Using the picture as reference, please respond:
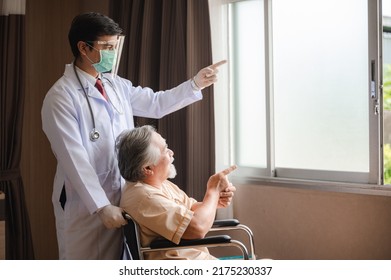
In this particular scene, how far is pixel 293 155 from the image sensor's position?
350 cm

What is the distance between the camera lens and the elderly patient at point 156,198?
2.30 metres

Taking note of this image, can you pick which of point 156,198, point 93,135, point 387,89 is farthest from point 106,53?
point 387,89

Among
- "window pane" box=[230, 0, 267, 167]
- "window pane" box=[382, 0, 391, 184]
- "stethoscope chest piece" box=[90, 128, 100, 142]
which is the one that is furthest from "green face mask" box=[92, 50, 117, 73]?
"window pane" box=[382, 0, 391, 184]

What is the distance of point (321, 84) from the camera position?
3.32m

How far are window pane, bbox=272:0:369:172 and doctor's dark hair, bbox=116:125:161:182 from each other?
123 centimetres

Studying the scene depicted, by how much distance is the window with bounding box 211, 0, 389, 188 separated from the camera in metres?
3.10

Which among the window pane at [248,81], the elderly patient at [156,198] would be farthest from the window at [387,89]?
the elderly patient at [156,198]

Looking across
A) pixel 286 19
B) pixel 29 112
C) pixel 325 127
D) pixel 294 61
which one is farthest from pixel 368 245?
pixel 29 112

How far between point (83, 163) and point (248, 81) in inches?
61.6

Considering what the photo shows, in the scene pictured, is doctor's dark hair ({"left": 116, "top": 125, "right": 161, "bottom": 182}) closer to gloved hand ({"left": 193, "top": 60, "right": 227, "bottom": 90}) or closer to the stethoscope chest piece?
the stethoscope chest piece

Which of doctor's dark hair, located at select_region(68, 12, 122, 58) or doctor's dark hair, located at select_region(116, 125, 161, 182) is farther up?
doctor's dark hair, located at select_region(68, 12, 122, 58)

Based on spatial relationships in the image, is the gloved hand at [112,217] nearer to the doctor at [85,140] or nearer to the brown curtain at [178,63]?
the doctor at [85,140]
